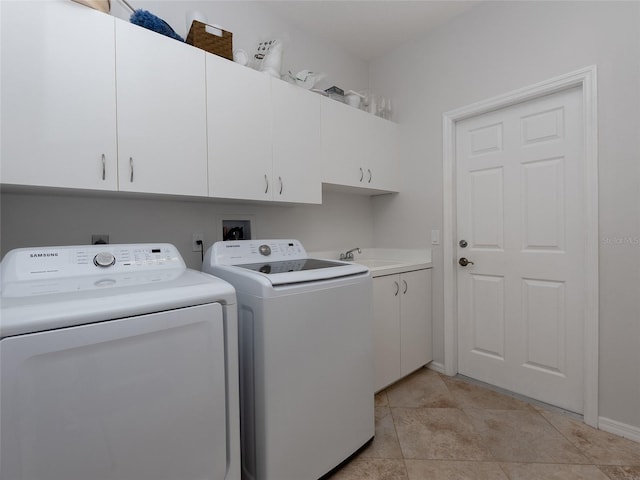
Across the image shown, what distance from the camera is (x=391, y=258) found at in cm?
274

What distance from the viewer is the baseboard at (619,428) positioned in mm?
1601

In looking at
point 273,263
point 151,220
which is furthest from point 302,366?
point 151,220

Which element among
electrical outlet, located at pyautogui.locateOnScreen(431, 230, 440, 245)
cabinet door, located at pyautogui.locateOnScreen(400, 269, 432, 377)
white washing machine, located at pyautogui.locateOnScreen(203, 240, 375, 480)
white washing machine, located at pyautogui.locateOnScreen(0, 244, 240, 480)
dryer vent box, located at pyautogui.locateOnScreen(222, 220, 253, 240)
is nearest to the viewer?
white washing machine, located at pyautogui.locateOnScreen(0, 244, 240, 480)

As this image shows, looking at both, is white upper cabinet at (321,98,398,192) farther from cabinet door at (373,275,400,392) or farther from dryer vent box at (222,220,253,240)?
cabinet door at (373,275,400,392)

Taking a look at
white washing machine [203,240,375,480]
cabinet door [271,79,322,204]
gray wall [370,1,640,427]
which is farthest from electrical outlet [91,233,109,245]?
gray wall [370,1,640,427]

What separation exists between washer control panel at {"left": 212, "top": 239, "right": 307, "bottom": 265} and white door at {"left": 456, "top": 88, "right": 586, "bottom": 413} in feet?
4.41

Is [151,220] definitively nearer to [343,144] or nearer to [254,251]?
[254,251]

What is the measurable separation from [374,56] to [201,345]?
9.36ft

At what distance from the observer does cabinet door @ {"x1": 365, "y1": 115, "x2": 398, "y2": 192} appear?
241cm

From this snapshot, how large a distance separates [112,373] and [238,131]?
4.18 ft

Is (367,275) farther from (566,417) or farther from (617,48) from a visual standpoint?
(617,48)

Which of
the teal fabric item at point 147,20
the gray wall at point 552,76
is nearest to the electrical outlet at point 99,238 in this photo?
the teal fabric item at point 147,20

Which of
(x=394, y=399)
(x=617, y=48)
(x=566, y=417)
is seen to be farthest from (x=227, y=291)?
(x=617, y=48)

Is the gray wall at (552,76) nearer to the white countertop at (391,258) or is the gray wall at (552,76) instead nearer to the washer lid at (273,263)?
the white countertop at (391,258)
